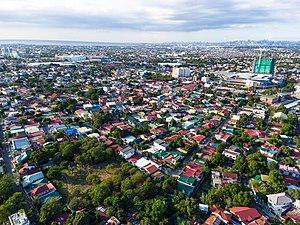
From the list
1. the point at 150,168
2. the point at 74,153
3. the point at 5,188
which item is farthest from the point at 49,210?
the point at 150,168

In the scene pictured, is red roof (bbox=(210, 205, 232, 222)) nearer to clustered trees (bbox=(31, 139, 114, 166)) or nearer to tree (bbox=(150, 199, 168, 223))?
tree (bbox=(150, 199, 168, 223))

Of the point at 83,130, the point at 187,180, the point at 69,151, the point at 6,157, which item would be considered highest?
the point at 69,151

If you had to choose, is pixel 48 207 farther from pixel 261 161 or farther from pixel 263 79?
pixel 263 79

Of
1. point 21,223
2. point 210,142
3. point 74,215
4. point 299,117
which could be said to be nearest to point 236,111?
point 299,117

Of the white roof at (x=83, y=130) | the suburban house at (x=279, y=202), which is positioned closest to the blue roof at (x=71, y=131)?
the white roof at (x=83, y=130)

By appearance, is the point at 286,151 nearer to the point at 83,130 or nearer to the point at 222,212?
the point at 222,212

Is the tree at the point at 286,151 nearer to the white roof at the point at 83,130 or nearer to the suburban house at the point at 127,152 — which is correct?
the suburban house at the point at 127,152

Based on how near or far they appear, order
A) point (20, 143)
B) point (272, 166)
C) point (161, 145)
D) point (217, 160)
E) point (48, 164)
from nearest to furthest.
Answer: point (272, 166) → point (48, 164) → point (217, 160) → point (20, 143) → point (161, 145)
